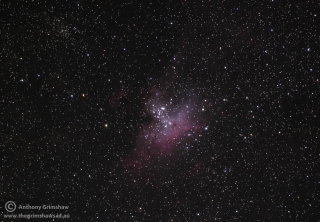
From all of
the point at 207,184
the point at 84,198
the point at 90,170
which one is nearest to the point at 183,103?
the point at 207,184

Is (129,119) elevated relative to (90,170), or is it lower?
elevated

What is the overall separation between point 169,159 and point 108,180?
269 mm

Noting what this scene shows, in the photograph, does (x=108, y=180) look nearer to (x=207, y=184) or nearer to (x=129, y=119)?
(x=129, y=119)

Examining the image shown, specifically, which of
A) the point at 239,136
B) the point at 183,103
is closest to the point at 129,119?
the point at 183,103

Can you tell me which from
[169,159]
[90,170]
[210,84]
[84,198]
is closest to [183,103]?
[210,84]

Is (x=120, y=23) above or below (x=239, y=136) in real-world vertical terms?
above

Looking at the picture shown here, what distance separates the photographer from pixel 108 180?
853mm

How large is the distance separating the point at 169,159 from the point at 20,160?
2.02 feet

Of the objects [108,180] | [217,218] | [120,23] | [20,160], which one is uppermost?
[120,23]

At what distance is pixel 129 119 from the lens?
2.74 feet

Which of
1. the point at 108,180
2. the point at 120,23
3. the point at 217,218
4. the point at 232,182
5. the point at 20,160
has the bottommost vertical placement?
the point at 217,218

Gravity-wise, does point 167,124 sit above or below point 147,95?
below

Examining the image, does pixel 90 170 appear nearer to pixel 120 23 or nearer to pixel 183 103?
pixel 183 103

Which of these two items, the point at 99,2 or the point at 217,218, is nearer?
the point at 99,2
